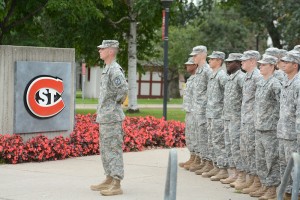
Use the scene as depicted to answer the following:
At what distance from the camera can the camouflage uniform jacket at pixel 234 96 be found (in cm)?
1148

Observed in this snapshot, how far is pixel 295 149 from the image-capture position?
9.22 m

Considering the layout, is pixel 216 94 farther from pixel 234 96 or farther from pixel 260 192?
pixel 260 192

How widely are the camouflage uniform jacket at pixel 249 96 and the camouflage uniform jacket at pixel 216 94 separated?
126cm

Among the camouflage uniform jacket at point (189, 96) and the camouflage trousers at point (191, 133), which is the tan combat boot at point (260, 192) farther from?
the camouflage uniform jacket at point (189, 96)

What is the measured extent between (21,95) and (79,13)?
7.15m

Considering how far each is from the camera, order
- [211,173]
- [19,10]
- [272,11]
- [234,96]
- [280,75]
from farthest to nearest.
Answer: [272,11]
[19,10]
[211,173]
[234,96]
[280,75]

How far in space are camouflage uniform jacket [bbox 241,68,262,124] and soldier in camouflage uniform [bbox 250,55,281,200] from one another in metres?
0.39

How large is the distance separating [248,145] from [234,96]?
3.65 feet

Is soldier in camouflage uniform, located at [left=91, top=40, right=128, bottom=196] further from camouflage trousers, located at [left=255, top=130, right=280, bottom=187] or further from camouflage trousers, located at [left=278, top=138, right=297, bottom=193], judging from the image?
camouflage trousers, located at [left=278, top=138, right=297, bottom=193]

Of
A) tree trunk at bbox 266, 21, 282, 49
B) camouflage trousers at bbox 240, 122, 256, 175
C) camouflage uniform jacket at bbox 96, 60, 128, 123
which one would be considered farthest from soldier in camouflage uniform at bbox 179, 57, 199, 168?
tree trunk at bbox 266, 21, 282, 49

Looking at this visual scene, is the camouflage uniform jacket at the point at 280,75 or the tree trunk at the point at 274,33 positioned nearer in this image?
the camouflage uniform jacket at the point at 280,75

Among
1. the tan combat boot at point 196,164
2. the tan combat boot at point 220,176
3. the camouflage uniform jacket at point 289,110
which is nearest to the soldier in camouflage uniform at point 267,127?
the camouflage uniform jacket at point 289,110

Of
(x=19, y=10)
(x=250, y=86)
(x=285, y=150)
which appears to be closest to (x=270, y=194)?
(x=285, y=150)

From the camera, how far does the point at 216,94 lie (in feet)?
40.3
